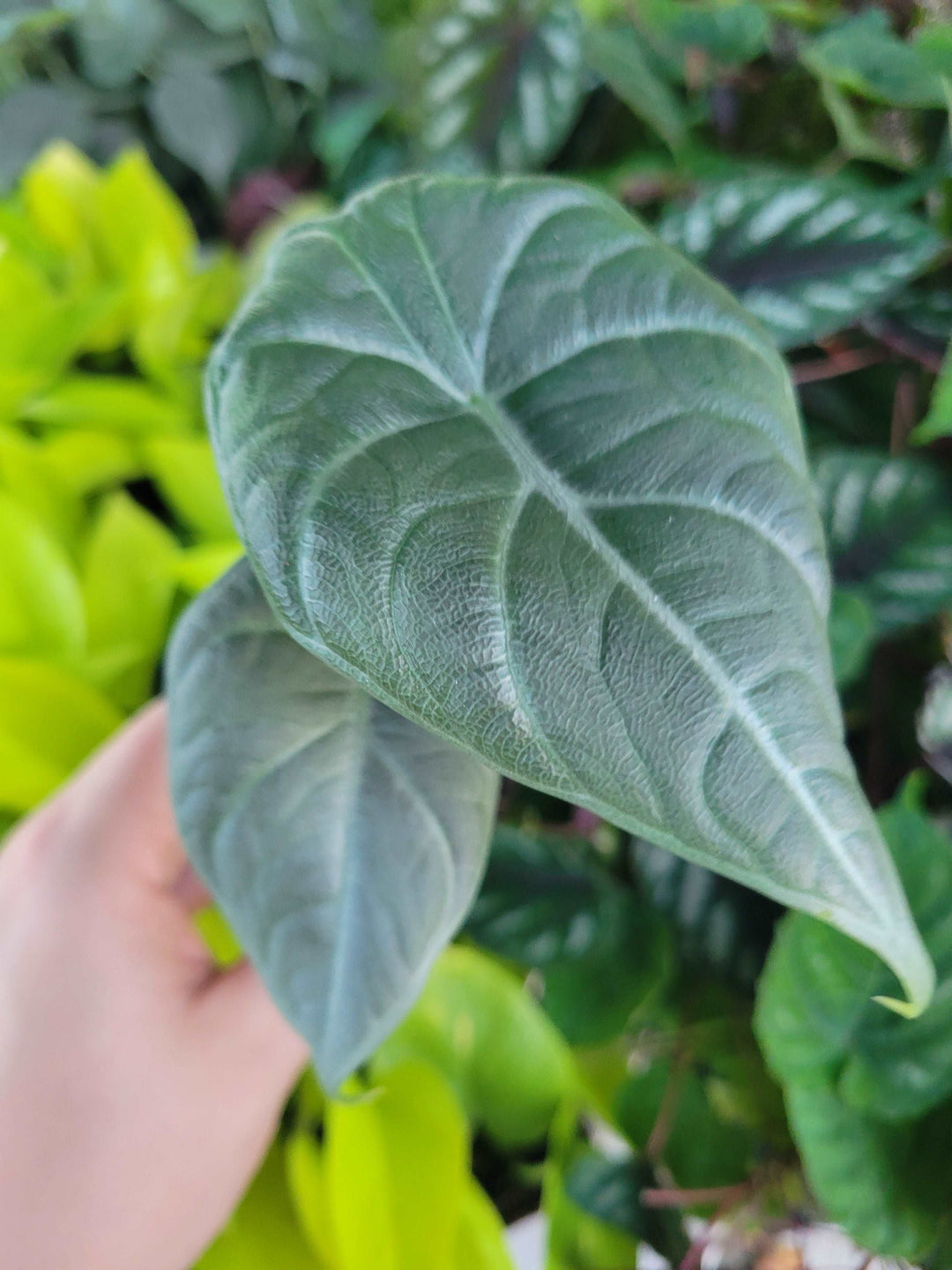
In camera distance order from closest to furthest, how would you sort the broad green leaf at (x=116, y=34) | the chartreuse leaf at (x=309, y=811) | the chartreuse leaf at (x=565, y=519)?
the chartreuse leaf at (x=565, y=519), the chartreuse leaf at (x=309, y=811), the broad green leaf at (x=116, y=34)

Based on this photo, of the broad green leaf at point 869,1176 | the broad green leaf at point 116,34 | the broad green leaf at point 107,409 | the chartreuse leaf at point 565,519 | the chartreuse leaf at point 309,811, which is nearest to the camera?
the chartreuse leaf at point 565,519

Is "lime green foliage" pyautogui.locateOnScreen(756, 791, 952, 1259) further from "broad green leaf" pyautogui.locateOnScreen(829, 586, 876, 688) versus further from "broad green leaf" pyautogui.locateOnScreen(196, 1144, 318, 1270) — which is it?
"broad green leaf" pyautogui.locateOnScreen(196, 1144, 318, 1270)

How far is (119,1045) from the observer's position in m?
0.40

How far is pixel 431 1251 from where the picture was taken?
1.51 ft

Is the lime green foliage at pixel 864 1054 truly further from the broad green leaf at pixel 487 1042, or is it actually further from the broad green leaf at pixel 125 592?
the broad green leaf at pixel 125 592

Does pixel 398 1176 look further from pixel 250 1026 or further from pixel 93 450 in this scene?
pixel 93 450

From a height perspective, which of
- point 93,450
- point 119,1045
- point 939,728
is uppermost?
point 93,450

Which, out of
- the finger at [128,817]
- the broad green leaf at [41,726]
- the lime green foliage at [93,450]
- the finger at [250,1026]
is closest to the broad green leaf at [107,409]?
the lime green foliage at [93,450]

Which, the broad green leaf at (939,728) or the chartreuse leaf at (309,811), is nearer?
the chartreuse leaf at (309,811)

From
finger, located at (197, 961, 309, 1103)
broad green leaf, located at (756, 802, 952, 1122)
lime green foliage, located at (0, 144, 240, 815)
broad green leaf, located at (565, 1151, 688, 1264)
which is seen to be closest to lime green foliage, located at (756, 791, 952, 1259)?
broad green leaf, located at (756, 802, 952, 1122)

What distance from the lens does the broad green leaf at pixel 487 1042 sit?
0.55 m

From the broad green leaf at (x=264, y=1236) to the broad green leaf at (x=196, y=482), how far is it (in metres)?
0.42

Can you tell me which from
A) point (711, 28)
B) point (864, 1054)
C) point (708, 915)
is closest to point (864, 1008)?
point (864, 1054)

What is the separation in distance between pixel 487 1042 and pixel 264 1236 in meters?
0.17
